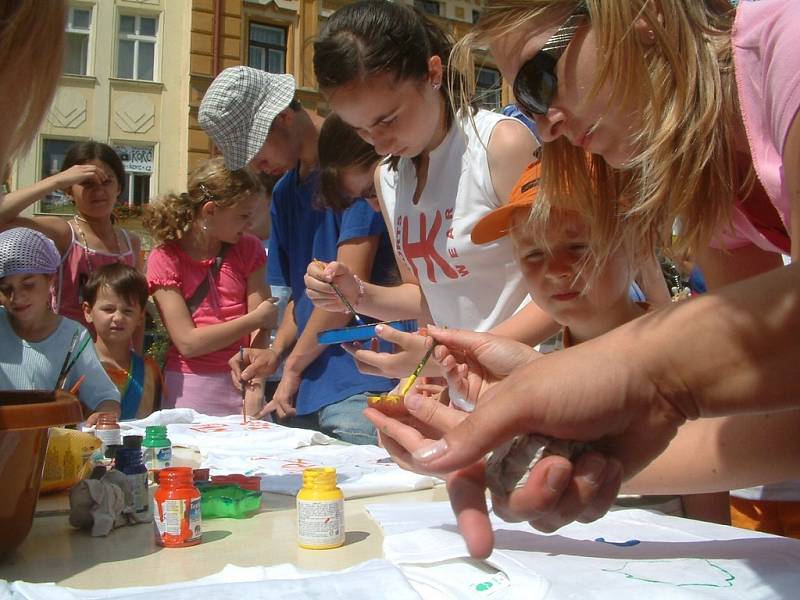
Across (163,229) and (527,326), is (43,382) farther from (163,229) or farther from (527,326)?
(527,326)

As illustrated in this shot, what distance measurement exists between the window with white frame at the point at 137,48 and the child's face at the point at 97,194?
461 inches

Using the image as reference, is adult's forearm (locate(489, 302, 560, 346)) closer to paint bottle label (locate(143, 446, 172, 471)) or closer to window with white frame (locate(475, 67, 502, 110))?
window with white frame (locate(475, 67, 502, 110))

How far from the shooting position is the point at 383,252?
2.85 m

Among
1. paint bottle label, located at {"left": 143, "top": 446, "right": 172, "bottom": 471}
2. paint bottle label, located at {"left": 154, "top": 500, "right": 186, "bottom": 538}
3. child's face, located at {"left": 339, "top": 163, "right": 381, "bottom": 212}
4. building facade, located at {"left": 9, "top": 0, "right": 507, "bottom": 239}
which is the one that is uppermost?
building facade, located at {"left": 9, "top": 0, "right": 507, "bottom": 239}

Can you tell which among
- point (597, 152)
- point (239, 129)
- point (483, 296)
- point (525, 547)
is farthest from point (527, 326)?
point (239, 129)

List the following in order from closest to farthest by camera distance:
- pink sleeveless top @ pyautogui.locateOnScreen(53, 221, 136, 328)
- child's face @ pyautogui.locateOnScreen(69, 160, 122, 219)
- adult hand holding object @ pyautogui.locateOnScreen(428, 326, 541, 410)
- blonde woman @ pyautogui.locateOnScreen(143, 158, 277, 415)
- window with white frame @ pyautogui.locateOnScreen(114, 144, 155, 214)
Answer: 1. adult hand holding object @ pyautogui.locateOnScreen(428, 326, 541, 410)
2. blonde woman @ pyautogui.locateOnScreen(143, 158, 277, 415)
3. pink sleeveless top @ pyautogui.locateOnScreen(53, 221, 136, 328)
4. child's face @ pyautogui.locateOnScreen(69, 160, 122, 219)
5. window with white frame @ pyautogui.locateOnScreen(114, 144, 155, 214)

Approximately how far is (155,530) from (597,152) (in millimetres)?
1025

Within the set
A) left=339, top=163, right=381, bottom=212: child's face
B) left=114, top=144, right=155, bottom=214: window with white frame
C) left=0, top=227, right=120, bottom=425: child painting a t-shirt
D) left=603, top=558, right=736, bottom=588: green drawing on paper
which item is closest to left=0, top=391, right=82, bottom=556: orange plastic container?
left=603, top=558, right=736, bottom=588: green drawing on paper

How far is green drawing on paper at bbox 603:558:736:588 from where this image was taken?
1.05 meters

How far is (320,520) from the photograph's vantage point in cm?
131

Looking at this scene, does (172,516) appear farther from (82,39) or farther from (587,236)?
(82,39)

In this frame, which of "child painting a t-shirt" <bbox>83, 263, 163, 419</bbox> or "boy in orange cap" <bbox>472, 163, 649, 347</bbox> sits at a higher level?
"boy in orange cap" <bbox>472, 163, 649, 347</bbox>

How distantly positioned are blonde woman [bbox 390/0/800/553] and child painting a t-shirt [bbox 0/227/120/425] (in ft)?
5.81

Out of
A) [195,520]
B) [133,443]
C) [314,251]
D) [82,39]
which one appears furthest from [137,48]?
[195,520]
